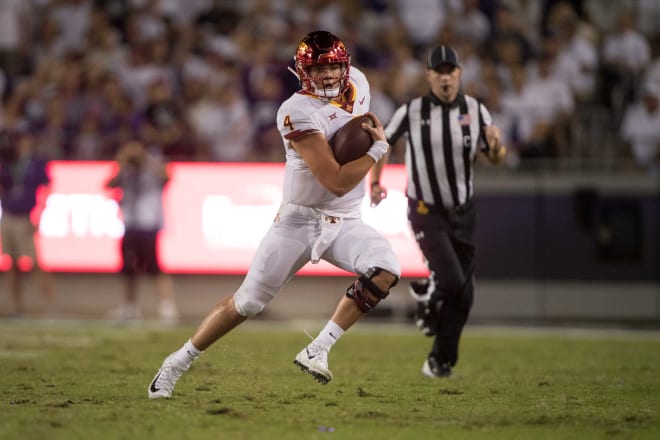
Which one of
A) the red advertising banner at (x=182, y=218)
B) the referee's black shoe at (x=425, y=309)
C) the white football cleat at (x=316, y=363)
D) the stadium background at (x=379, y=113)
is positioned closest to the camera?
the white football cleat at (x=316, y=363)

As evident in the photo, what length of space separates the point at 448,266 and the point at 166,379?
1952 mm

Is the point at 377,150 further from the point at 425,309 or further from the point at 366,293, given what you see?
the point at 425,309

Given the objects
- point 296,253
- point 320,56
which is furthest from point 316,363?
point 320,56

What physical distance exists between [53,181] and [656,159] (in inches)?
230

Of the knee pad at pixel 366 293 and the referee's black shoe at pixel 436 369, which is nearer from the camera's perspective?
the knee pad at pixel 366 293

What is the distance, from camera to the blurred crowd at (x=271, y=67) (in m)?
11.4

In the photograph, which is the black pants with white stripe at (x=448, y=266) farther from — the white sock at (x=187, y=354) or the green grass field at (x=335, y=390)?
the white sock at (x=187, y=354)

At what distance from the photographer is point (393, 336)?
380 inches

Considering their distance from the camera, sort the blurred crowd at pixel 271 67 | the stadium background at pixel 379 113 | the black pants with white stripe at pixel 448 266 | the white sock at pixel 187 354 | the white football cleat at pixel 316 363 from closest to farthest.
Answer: the white football cleat at pixel 316 363 < the white sock at pixel 187 354 < the black pants with white stripe at pixel 448 266 < the stadium background at pixel 379 113 < the blurred crowd at pixel 271 67

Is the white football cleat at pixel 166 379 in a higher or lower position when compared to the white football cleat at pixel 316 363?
lower

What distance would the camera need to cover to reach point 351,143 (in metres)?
5.23

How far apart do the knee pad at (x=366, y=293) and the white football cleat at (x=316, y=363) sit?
0.91 ft

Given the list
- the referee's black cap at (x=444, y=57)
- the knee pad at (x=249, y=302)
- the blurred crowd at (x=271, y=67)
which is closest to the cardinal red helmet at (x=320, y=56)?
the knee pad at (x=249, y=302)

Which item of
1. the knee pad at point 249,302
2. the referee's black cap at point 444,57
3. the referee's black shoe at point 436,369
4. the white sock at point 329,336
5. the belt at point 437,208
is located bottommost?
the referee's black shoe at point 436,369
